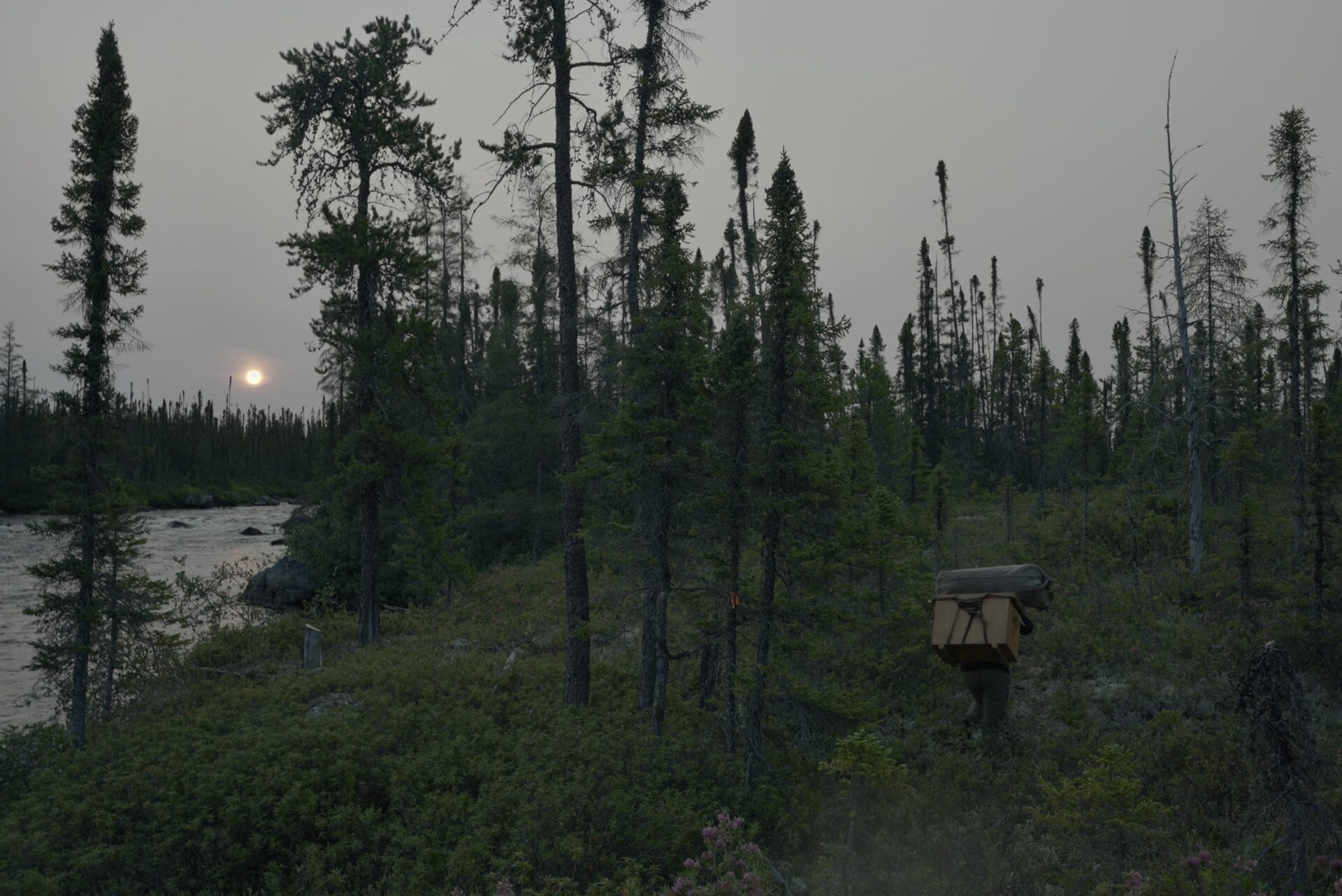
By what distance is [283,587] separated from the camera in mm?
25031

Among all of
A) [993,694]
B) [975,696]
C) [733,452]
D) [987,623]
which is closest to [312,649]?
[733,452]

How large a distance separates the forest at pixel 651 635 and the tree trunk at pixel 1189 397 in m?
0.17

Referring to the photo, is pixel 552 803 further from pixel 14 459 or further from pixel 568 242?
pixel 14 459

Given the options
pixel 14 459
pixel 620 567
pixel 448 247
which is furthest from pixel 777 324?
pixel 14 459

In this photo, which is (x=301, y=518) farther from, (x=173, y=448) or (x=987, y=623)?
(x=173, y=448)

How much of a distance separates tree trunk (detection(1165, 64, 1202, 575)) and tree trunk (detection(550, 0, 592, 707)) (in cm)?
1420

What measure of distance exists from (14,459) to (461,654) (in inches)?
2725

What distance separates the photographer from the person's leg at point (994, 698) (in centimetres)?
944

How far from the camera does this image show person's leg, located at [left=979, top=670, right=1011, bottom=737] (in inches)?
372

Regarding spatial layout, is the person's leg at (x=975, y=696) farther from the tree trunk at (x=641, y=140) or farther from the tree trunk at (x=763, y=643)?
the tree trunk at (x=641, y=140)

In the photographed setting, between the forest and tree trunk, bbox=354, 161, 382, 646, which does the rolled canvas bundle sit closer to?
the forest

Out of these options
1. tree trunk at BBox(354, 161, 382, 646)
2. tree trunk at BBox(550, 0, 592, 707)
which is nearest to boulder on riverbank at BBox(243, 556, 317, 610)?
tree trunk at BBox(354, 161, 382, 646)

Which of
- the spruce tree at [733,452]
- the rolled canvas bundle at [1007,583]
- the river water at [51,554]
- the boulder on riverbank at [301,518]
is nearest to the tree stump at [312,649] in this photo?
the river water at [51,554]

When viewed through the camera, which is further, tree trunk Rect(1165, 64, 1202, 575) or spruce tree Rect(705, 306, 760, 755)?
tree trunk Rect(1165, 64, 1202, 575)
